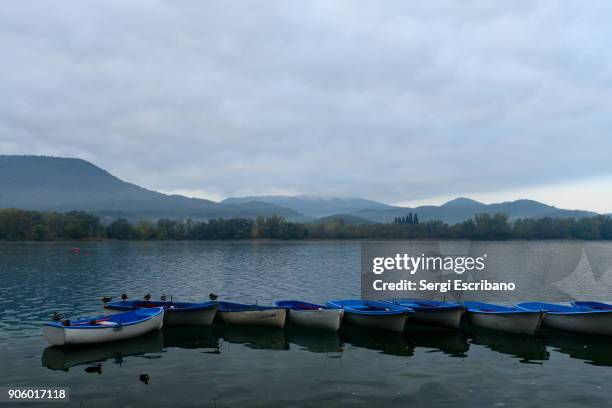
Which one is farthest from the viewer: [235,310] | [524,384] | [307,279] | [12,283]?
[307,279]

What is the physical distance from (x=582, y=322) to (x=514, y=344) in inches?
228

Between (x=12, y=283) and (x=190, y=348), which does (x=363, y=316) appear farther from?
(x=12, y=283)

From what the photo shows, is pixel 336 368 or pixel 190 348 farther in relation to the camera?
pixel 190 348

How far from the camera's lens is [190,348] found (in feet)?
105

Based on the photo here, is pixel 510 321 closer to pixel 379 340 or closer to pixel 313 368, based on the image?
pixel 379 340

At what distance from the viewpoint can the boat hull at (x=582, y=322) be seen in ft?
107

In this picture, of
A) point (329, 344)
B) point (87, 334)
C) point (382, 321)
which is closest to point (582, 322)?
point (382, 321)

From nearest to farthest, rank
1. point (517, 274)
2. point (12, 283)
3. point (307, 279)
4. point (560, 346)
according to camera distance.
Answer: point (560, 346)
point (12, 283)
point (307, 279)
point (517, 274)

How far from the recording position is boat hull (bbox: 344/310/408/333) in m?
34.4

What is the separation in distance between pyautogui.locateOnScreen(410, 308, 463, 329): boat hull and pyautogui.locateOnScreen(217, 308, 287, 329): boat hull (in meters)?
10.8

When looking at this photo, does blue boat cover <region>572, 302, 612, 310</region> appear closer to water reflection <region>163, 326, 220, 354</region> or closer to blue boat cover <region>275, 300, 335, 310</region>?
blue boat cover <region>275, 300, 335, 310</region>

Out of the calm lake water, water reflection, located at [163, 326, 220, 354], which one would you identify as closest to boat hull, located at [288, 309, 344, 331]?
the calm lake water

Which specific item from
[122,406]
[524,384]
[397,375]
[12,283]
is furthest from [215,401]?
[12,283]

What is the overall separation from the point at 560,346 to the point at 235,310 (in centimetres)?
2470
